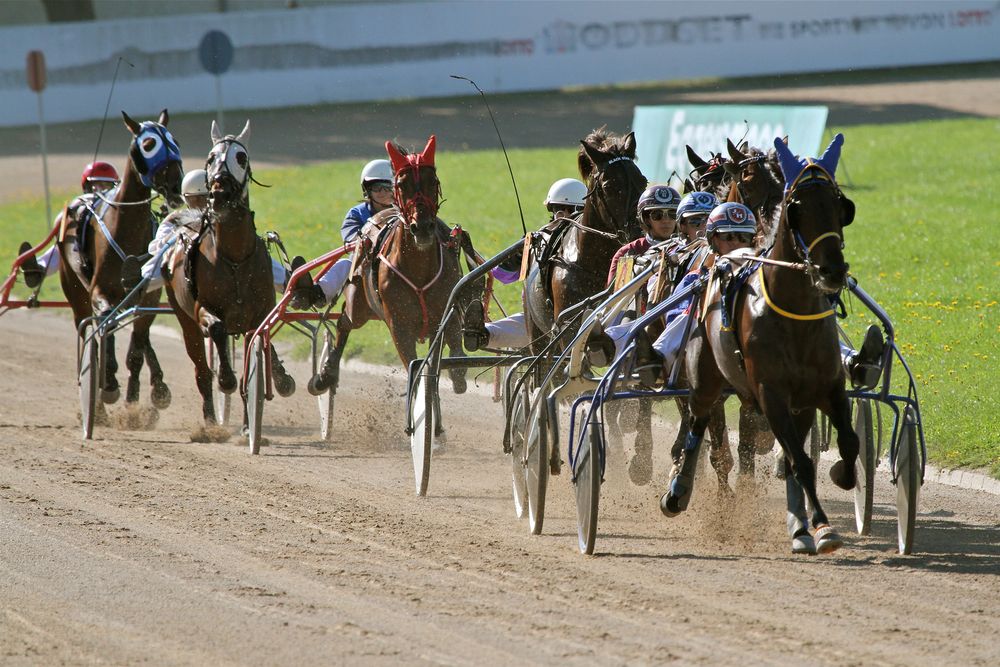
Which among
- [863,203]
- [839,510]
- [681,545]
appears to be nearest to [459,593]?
[681,545]

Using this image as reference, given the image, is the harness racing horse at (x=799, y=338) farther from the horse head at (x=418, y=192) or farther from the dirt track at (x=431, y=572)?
the horse head at (x=418, y=192)

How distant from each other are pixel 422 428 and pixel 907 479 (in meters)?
2.77

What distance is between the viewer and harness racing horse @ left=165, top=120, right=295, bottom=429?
9.40m

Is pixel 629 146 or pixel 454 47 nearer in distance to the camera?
pixel 629 146

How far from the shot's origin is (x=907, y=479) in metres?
6.10

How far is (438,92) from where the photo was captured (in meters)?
28.5

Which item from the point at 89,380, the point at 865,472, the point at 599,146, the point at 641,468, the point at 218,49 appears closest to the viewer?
the point at 865,472

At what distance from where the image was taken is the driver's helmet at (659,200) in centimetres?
762

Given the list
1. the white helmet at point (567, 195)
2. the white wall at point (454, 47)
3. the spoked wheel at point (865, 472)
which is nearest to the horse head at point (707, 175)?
the white helmet at point (567, 195)

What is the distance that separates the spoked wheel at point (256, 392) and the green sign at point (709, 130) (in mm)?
8374

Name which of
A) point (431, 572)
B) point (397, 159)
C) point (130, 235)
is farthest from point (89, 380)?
point (431, 572)

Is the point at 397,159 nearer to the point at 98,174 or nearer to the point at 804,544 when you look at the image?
the point at 98,174

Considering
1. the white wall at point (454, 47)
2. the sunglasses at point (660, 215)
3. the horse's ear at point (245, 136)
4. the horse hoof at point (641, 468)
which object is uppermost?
the white wall at point (454, 47)

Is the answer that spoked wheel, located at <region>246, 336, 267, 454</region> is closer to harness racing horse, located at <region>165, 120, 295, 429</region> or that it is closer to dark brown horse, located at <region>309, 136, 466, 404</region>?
harness racing horse, located at <region>165, 120, 295, 429</region>
